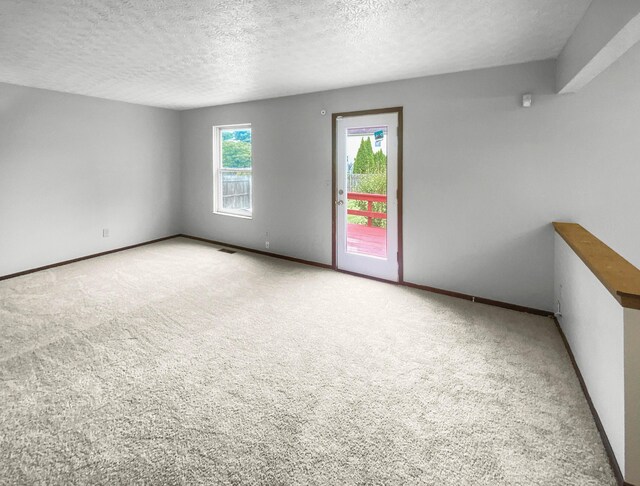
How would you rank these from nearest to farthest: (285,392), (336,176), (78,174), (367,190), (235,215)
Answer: (285,392)
(367,190)
(336,176)
(78,174)
(235,215)

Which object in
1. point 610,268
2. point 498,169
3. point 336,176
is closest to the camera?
point 610,268

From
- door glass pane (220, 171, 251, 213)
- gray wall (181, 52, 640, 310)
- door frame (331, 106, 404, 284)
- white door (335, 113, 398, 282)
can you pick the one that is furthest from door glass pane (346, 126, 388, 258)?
door glass pane (220, 171, 251, 213)

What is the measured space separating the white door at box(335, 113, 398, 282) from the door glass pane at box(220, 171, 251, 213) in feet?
6.30

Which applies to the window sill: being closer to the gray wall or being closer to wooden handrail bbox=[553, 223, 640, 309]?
the gray wall

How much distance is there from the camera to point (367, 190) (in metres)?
4.43

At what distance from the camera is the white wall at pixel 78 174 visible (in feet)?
14.5

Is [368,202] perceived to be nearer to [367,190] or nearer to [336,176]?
[367,190]

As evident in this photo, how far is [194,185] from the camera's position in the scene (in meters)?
6.50

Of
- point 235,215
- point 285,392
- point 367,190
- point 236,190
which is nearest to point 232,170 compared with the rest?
point 236,190

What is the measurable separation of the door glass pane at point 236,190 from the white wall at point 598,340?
14.9ft

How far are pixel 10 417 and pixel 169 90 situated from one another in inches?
162

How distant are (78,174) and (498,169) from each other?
5.57 metres

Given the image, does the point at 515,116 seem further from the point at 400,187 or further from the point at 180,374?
the point at 180,374

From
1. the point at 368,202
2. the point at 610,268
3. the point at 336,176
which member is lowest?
the point at 610,268
